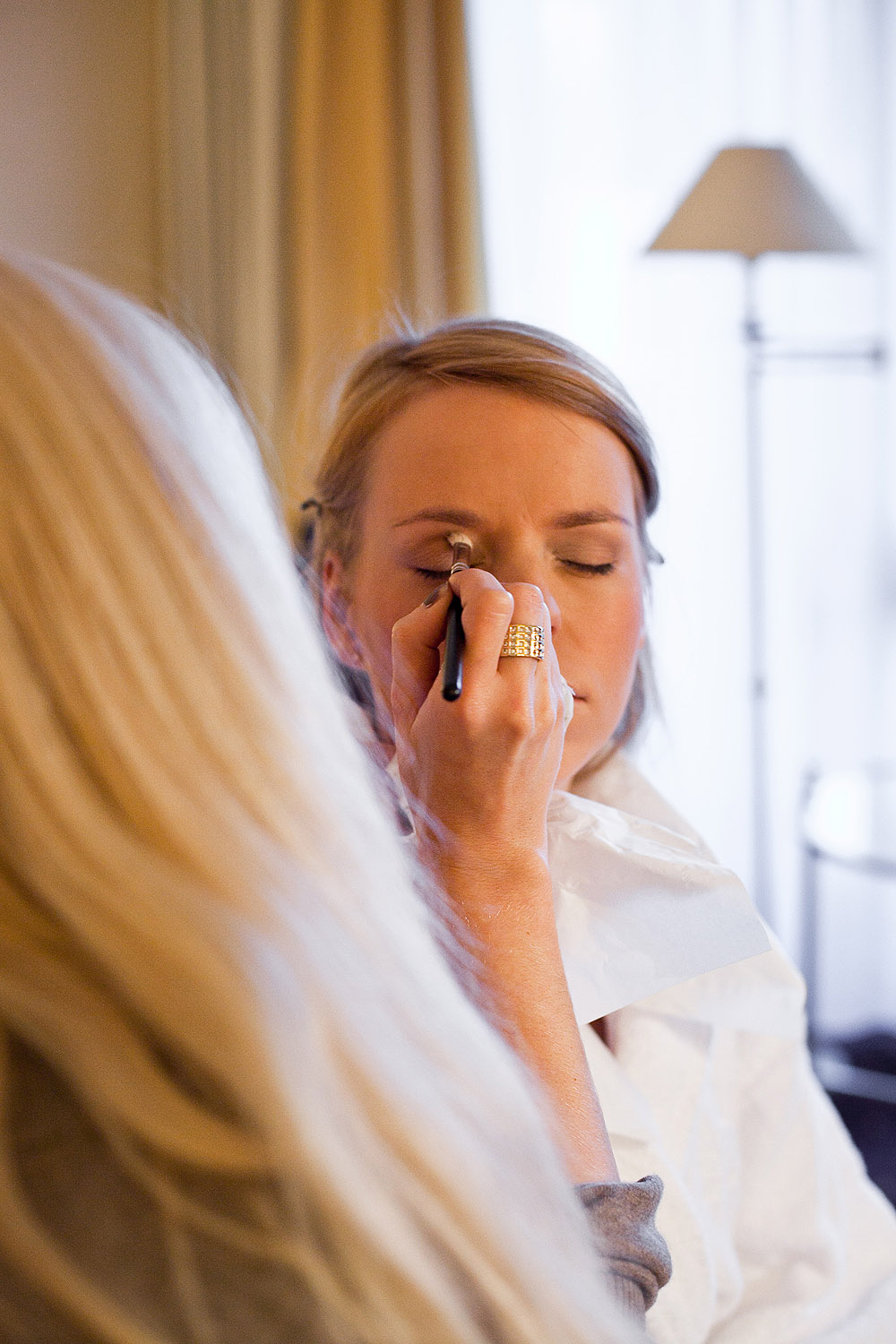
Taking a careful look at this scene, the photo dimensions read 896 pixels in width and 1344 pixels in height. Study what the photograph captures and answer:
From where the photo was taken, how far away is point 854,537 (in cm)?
224

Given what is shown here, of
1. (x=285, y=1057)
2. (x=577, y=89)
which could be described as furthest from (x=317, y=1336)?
(x=577, y=89)

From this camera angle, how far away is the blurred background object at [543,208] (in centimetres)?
207

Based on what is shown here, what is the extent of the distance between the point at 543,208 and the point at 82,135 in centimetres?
91

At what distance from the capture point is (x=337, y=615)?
0.99 meters

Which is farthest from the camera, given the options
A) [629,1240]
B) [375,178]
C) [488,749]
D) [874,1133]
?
[375,178]

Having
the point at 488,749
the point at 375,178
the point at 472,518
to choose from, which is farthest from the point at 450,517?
the point at 375,178

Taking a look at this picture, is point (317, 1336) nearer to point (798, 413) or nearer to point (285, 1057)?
point (285, 1057)

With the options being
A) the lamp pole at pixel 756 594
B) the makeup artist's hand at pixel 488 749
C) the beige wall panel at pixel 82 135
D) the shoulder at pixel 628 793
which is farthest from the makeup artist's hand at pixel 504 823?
the beige wall panel at pixel 82 135

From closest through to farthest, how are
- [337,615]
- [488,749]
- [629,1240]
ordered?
1. [629,1240]
2. [488,749]
3. [337,615]

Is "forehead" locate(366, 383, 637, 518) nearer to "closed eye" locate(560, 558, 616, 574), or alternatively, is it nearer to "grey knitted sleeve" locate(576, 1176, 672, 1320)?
"closed eye" locate(560, 558, 616, 574)

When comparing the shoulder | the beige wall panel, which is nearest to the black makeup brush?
the shoulder

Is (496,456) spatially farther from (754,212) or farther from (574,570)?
(754,212)

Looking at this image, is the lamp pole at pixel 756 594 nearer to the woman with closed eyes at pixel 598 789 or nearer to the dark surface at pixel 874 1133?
the dark surface at pixel 874 1133

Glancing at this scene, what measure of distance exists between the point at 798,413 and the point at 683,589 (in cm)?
41
